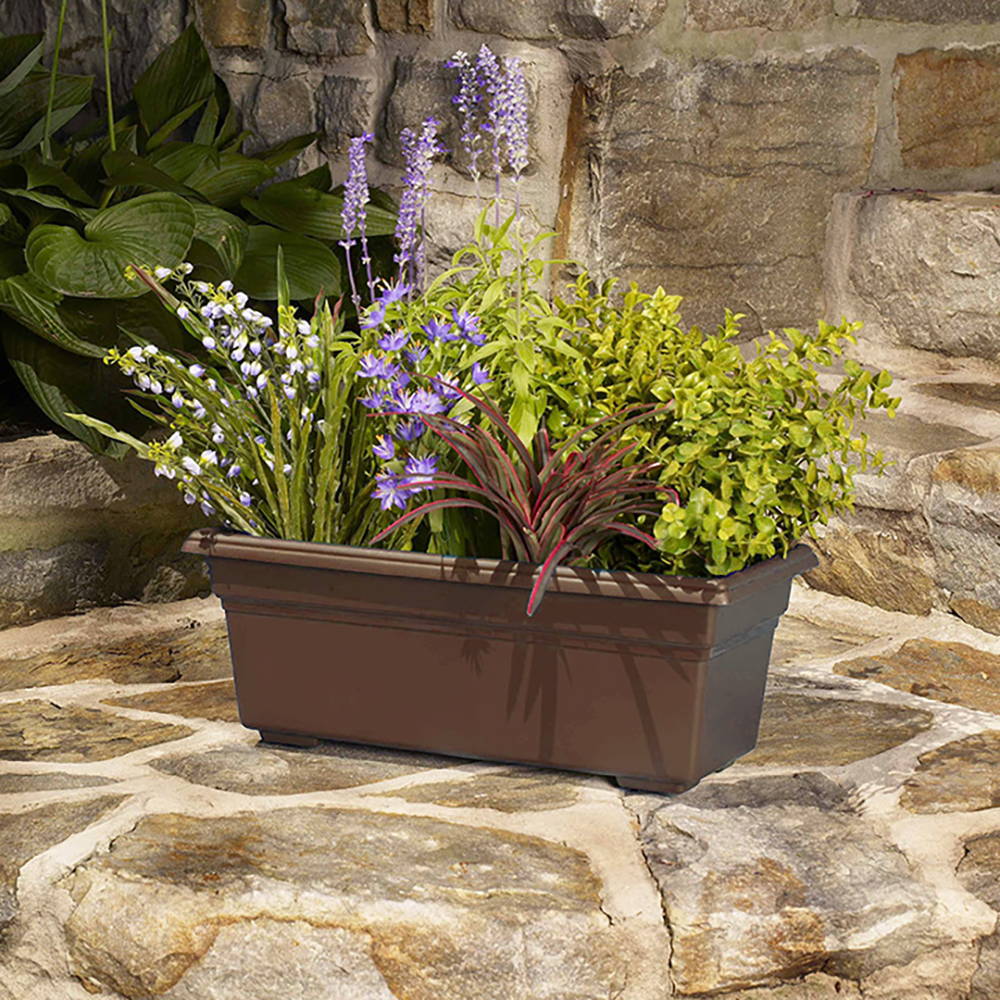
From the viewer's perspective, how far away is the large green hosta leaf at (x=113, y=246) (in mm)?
1951

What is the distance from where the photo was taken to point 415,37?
7.42 ft

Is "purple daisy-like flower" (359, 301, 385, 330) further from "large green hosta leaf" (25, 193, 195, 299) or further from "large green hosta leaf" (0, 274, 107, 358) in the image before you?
"large green hosta leaf" (0, 274, 107, 358)

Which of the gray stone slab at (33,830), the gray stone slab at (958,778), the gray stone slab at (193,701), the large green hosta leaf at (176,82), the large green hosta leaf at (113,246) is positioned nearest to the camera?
the gray stone slab at (33,830)

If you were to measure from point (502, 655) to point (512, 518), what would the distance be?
0.14 meters

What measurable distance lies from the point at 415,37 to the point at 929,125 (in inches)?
34.4

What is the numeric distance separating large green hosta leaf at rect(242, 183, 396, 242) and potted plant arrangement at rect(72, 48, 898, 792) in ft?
2.29

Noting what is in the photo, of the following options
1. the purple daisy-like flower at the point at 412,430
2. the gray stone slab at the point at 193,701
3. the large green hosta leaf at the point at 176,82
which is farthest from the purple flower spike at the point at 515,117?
the large green hosta leaf at the point at 176,82

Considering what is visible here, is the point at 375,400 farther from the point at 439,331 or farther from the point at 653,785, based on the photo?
the point at 653,785

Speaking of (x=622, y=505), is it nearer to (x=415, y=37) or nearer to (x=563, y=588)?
(x=563, y=588)

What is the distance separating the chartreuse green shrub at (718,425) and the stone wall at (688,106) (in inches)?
24.2

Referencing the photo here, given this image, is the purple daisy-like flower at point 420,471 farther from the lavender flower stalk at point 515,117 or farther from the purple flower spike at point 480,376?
the lavender flower stalk at point 515,117

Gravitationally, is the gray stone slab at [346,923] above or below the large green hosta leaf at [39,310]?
below

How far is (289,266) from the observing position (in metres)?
2.24

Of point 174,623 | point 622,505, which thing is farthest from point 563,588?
point 174,623
